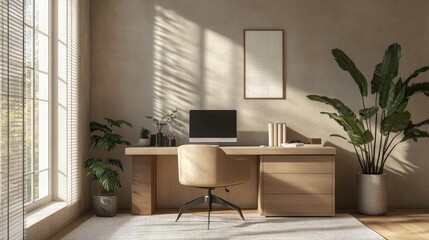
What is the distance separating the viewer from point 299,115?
230 inches

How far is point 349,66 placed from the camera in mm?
5387

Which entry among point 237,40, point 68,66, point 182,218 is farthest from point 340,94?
point 68,66

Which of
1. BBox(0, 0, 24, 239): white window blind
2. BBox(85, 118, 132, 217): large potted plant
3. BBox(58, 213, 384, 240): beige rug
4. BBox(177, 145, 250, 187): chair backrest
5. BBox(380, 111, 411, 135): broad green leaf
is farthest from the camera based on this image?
BBox(85, 118, 132, 217): large potted plant

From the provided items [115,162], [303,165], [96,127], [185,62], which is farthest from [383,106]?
[96,127]

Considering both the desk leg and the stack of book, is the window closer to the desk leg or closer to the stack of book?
the desk leg

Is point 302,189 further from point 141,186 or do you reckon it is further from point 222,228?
point 141,186

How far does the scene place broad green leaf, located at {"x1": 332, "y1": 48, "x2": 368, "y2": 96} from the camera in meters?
5.39

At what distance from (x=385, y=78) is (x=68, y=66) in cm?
327

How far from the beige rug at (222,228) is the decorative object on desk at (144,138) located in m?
0.79

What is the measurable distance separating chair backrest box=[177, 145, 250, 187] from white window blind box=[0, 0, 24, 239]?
172 centimetres

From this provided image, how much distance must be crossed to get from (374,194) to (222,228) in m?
1.77

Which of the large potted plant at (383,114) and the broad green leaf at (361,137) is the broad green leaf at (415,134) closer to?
the large potted plant at (383,114)

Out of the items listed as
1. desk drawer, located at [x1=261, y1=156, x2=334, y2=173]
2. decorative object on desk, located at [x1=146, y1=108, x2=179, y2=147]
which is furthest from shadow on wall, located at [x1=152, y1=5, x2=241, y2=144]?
desk drawer, located at [x1=261, y1=156, x2=334, y2=173]

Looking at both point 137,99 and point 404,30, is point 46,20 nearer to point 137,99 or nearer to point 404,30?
point 137,99
